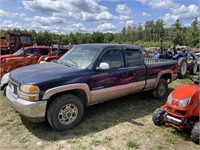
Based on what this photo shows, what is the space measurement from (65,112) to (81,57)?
1.47 meters

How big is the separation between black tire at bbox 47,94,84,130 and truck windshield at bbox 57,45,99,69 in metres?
0.85

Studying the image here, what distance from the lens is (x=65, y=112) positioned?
430 cm

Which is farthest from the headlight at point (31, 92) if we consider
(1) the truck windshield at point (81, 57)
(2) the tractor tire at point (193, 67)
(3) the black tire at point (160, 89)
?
(2) the tractor tire at point (193, 67)

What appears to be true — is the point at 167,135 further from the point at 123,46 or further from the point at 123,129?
the point at 123,46

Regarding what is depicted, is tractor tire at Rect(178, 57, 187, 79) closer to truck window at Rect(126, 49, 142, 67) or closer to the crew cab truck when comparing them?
the crew cab truck

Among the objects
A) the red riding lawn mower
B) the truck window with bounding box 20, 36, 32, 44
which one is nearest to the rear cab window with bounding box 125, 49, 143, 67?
the red riding lawn mower

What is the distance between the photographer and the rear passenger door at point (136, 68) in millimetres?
5414

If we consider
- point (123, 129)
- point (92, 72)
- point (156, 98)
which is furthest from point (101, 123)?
point (156, 98)

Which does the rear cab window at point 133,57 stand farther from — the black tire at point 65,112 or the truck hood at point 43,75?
the black tire at point 65,112

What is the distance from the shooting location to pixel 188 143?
401 cm

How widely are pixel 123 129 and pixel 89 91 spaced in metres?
1.11

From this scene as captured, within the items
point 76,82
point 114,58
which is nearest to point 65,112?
point 76,82

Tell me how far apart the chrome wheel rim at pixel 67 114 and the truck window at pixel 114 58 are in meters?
1.34

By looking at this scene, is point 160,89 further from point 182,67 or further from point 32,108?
point 182,67
